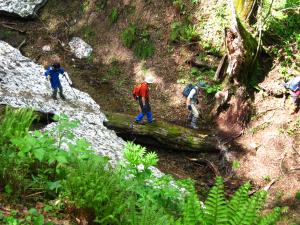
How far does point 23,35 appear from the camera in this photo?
558 inches

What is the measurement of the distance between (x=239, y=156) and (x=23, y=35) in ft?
31.4

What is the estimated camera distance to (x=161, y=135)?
10.1 meters

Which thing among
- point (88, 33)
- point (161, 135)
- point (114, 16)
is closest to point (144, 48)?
point (114, 16)

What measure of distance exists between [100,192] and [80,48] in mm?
11428

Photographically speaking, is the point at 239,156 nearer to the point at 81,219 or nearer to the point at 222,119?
the point at 222,119

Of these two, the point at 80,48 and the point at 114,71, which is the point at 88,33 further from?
the point at 114,71

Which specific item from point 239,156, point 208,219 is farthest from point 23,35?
point 208,219

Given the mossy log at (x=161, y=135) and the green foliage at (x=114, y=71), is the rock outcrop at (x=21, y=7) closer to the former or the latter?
the green foliage at (x=114, y=71)

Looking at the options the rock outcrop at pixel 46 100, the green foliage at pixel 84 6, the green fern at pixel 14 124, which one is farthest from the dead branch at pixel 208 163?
the green foliage at pixel 84 6

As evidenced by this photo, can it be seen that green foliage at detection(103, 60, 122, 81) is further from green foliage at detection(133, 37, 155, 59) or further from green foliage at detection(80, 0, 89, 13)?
green foliage at detection(80, 0, 89, 13)

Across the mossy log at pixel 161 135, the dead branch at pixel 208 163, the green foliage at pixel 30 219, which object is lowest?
the dead branch at pixel 208 163

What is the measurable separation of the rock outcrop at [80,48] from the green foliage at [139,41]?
1.49 metres

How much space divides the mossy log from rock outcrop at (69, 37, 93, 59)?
4334mm

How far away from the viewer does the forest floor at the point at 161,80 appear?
9641 mm
